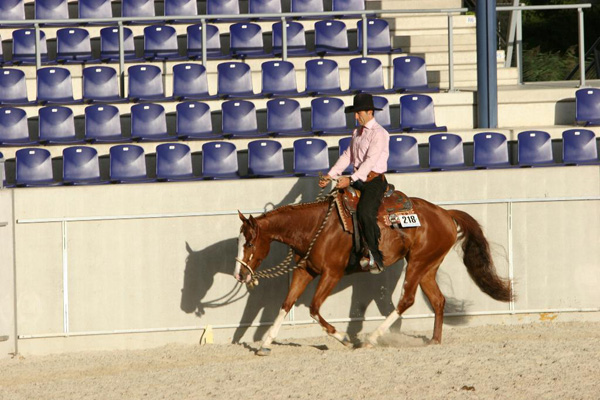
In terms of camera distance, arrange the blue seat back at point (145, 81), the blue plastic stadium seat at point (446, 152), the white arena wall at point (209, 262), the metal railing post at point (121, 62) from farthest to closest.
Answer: the metal railing post at point (121, 62) < the blue seat back at point (145, 81) < the blue plastic stadium seat at point (446, 152) < the white arena wall at point (209, 262)

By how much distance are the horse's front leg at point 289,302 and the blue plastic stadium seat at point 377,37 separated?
6.67 m

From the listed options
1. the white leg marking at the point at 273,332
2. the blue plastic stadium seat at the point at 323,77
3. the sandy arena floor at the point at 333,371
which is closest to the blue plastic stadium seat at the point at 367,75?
the blue plastic stadium seat at the point at 323,77

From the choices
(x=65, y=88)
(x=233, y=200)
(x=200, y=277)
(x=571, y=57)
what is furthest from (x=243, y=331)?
(x=571, y=57)

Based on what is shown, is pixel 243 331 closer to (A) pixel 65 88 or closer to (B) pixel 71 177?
(B) pixel 71 177

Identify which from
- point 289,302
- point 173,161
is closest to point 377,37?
point 173,161

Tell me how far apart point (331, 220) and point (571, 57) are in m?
14.6

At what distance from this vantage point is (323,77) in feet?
50.3

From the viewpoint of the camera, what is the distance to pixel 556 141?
14.7 m

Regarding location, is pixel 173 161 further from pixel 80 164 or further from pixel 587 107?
pixel 587 107

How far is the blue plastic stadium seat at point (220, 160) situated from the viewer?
13.4m

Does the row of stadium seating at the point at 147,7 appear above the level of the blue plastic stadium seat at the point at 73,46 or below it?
above

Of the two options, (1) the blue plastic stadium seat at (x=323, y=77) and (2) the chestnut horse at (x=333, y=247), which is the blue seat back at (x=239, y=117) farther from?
(2) the chestnut horse at (x=333, y=247)

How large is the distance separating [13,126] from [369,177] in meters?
6.20

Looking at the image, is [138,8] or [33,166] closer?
[33,166]
